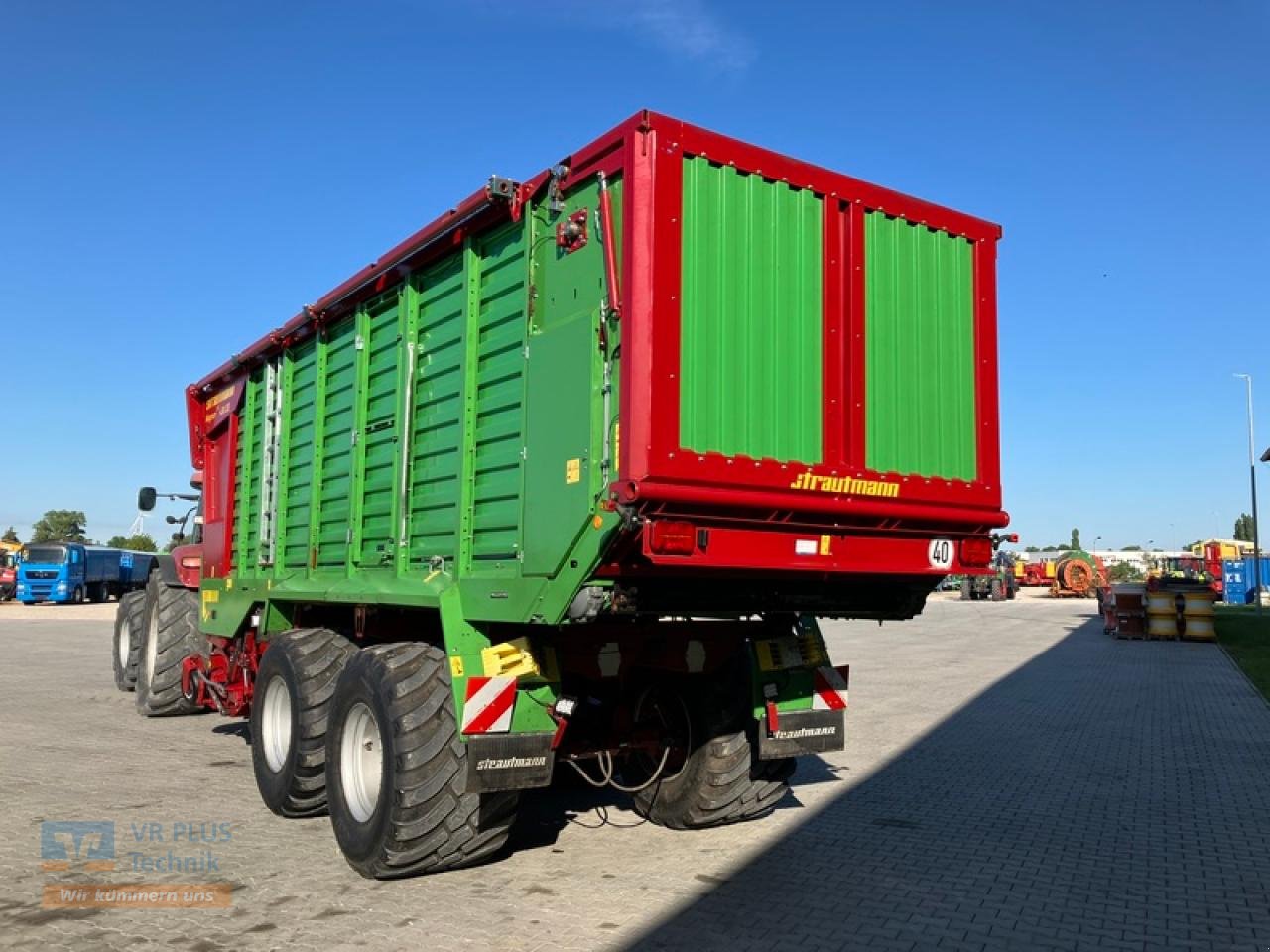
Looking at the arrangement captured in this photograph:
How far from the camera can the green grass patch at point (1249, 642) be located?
1772 centimetres

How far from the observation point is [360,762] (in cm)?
629

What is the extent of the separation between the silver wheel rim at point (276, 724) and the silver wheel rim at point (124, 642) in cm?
679

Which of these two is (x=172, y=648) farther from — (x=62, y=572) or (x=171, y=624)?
(x=62, y=572)

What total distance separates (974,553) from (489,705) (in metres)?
3.03

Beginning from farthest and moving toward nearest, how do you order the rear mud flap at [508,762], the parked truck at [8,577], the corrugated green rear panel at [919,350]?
the parked truck at [8,577] < the corrugated green rear panel at [919,350] < the rear mud flap at [508,762]

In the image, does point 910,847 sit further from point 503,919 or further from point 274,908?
point 274,908

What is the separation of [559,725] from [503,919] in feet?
3.41

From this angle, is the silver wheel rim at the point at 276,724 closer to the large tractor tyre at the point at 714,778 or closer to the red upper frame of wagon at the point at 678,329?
the large tractor tyre at the point at 714,778

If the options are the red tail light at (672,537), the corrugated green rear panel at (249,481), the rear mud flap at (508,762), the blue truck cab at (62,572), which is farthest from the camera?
the blue truck cab at (62,572)

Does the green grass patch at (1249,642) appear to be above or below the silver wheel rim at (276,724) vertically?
below

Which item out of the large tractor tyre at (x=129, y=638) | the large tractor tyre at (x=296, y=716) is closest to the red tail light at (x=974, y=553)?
the large tractor tyre at (x=296, y=716)

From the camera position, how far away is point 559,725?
18.9 feet

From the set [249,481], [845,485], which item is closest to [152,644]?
[249,481]

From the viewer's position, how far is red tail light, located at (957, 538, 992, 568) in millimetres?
6340
